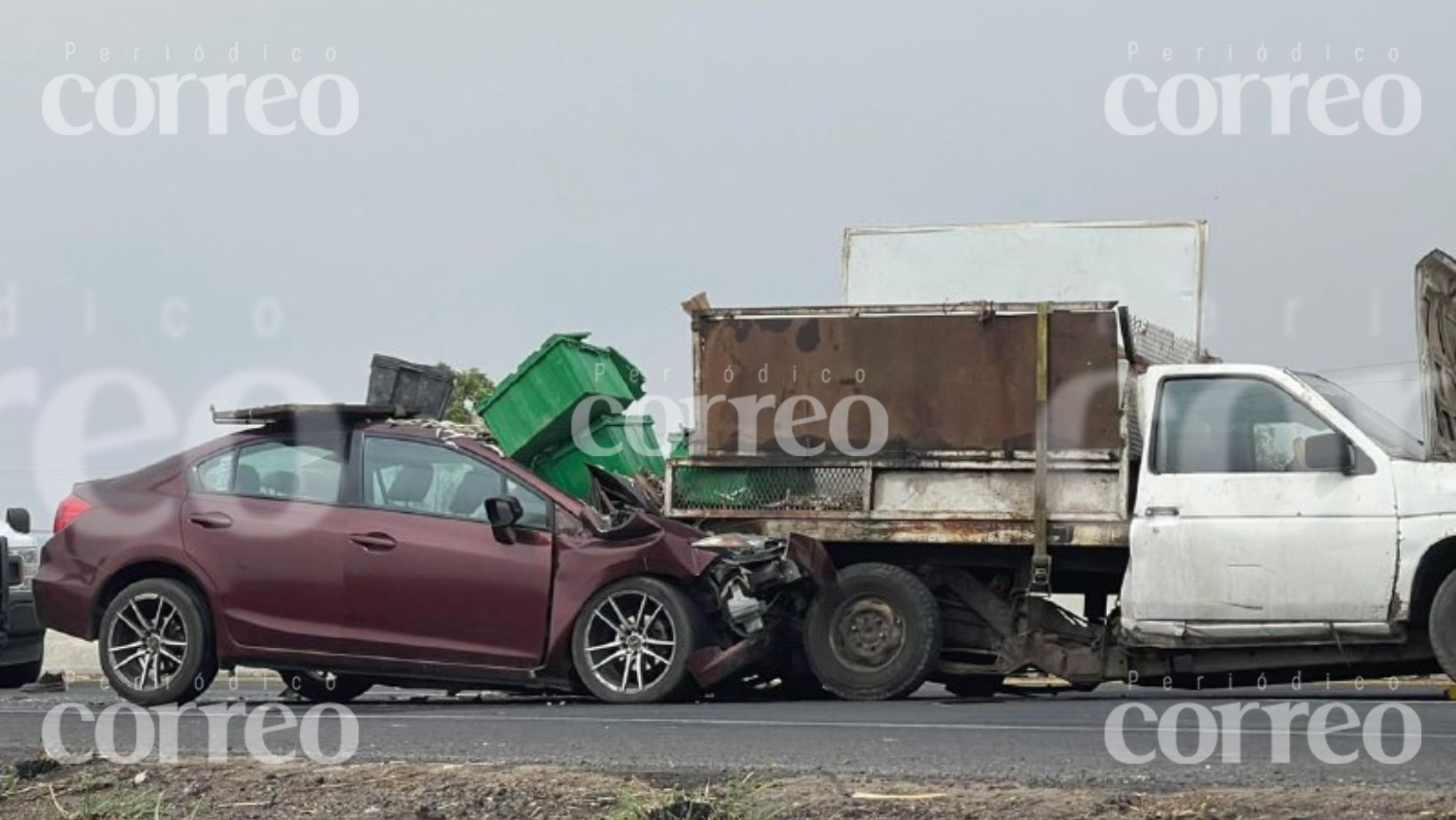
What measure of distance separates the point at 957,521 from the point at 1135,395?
1244 millimetres

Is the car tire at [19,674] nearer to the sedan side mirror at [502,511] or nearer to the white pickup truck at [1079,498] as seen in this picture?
the sedan side mirror at [502,511]

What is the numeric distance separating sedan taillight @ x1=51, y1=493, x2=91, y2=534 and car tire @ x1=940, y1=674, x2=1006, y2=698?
17.4 feet

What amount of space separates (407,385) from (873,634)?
12.8 ft

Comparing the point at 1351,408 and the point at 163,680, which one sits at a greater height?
the point at 1351,408

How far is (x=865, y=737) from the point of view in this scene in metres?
9.35

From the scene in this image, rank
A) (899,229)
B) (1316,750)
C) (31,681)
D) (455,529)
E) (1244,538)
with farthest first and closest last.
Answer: (31,681), (899,229), (455,529), (1244,538), (1316,750)

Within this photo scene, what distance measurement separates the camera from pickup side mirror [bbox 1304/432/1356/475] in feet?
36.7

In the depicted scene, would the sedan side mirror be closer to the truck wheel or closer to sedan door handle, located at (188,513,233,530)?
sedan door handle, located at (188,513,233,530)

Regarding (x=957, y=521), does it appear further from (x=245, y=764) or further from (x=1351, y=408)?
(x=245, y=764)

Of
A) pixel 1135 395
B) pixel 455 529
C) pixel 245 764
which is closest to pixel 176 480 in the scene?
pixel 455 529

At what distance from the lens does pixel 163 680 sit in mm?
12195

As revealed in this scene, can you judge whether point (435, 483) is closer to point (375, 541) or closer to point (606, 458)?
point (375, 541)

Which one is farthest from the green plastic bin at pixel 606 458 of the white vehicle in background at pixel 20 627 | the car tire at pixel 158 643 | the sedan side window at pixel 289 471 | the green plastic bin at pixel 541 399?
the white vehicle in background at pixel 20 627

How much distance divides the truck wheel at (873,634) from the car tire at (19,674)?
23.5 feet
